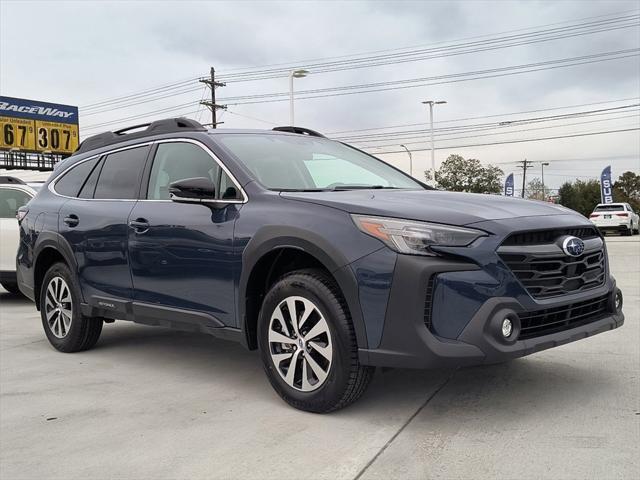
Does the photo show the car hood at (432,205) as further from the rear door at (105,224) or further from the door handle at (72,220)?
the door handle at (72,220)

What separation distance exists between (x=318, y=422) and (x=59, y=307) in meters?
3.14

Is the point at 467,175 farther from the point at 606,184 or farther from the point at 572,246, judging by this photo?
the point at 572,246

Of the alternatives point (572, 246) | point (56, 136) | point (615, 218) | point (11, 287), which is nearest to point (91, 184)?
point (572, 246)

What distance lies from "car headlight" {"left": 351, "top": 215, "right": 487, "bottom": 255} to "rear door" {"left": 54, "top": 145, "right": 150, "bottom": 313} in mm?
2318

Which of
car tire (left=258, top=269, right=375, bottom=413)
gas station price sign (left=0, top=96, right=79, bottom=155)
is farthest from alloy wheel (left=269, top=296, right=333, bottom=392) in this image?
gas station price sign (left=0, top=96, right=79, bottom=155)

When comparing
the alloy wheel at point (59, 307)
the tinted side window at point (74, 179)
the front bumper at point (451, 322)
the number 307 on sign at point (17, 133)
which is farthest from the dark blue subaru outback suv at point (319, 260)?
the number 307 on sign at point (17, 133)

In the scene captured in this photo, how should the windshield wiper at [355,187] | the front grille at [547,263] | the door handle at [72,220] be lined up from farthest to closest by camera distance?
the door handle at [72,220] < the windshield wiper at [355,187] < the front grille at [547,263]

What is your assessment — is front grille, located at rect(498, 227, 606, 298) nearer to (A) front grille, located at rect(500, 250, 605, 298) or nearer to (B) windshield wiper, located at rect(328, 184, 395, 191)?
(A) front grille, located at rect(500, 250, 605, 298)

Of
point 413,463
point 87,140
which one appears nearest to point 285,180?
point 413,463

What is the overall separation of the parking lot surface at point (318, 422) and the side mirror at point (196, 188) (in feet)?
4.34

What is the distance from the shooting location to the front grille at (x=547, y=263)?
3.31 meters

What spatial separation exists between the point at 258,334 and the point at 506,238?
161cm

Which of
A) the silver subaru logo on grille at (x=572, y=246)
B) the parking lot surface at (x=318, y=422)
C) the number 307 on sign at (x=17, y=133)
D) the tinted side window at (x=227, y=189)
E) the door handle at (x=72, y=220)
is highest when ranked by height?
the number 307 on sign at (x=17, y=133)

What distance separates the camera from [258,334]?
3.88 metres
